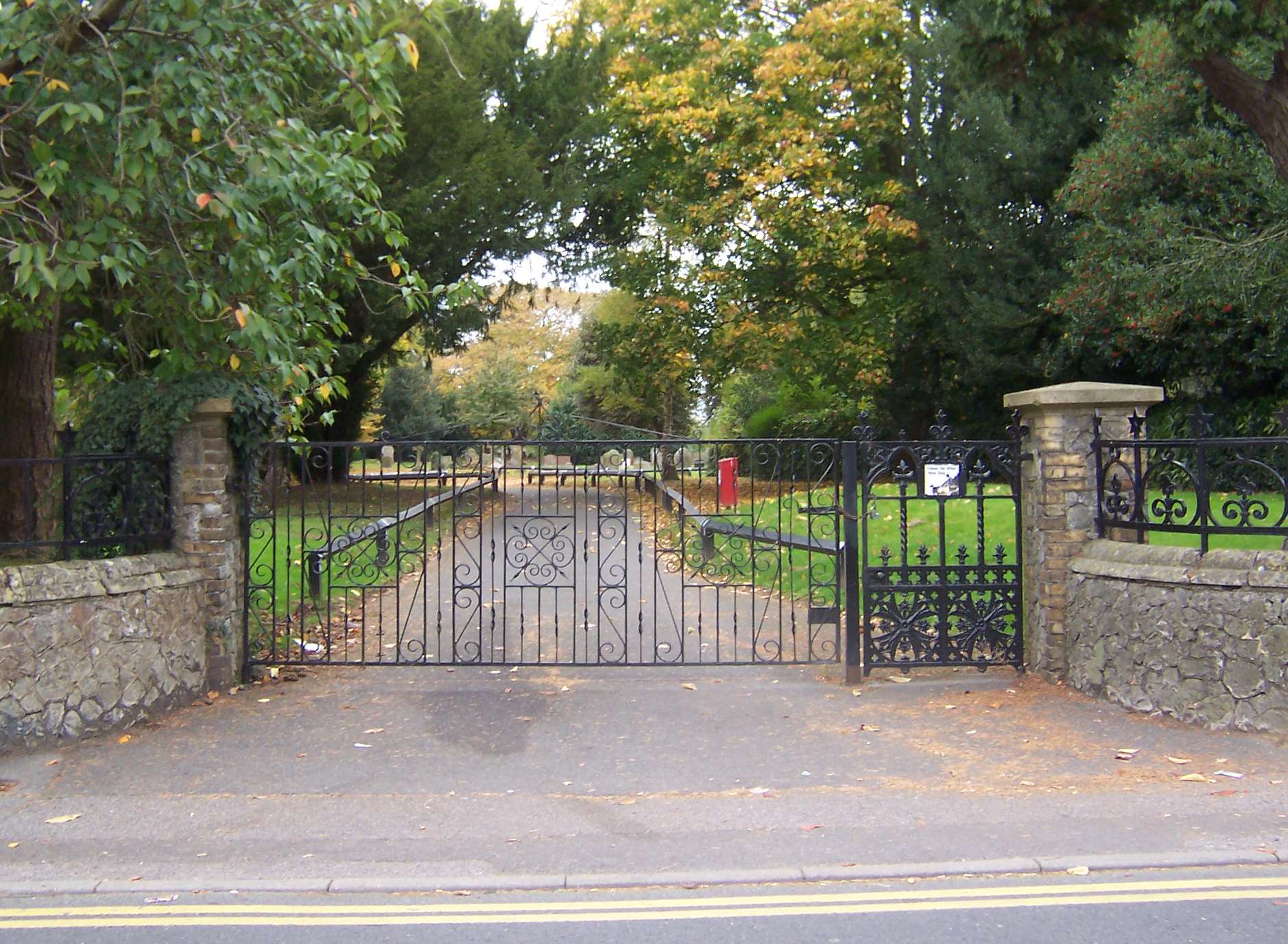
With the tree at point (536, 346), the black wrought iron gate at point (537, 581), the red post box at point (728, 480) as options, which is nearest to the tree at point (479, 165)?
the red post box at point (728, 480)

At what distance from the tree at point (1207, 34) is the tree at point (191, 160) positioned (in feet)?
20.8

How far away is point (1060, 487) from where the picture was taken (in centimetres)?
831

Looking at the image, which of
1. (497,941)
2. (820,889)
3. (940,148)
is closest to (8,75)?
(497,941)

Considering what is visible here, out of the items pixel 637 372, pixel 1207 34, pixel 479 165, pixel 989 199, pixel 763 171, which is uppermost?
pixel 479 165

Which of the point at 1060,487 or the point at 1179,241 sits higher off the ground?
the point at 1179,241

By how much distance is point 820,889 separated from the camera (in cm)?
489

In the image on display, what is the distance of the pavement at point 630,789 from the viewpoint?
5.17m

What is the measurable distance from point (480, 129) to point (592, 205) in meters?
4.32

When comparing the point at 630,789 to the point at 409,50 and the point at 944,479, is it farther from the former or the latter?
the point at 409,50

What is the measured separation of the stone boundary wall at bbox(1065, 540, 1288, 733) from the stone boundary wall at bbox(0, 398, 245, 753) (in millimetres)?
6409

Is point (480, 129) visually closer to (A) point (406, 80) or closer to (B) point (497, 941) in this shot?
(A) point (406, 80)

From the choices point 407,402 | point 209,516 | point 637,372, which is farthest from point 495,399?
point 209,516

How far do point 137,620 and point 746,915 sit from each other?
4843 mm

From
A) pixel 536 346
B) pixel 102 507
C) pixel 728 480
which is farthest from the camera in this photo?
pixel 536 346
